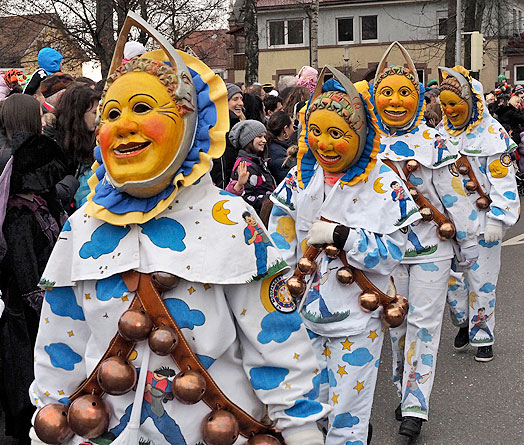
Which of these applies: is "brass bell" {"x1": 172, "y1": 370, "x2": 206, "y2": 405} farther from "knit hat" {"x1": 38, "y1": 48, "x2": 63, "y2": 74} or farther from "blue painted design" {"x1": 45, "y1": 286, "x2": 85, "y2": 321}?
"knit hat" {"x1": 38, "y1": 48, "x2": 63, "y2": 74}

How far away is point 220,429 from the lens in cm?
230

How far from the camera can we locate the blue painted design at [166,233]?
2.38m

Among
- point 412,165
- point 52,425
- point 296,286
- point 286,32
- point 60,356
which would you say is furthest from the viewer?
point 286,32

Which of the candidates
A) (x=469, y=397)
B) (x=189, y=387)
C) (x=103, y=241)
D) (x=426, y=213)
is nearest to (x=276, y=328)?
(x=189, y=387)

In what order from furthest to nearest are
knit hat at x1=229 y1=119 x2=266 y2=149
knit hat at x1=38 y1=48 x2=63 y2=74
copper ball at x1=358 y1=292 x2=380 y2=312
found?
1. knit hat at x1=38 y1=48 x2=63 y2=74
2. knit hat at x1=229 y1=119 x2=266 y2=149
3. copper ball at x1=358 y1=292 x2=380 y2=312

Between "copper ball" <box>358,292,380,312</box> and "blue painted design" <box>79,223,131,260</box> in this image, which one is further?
"copper ball" <box>358,292,380,312</box>

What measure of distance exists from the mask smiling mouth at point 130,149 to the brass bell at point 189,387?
649mm

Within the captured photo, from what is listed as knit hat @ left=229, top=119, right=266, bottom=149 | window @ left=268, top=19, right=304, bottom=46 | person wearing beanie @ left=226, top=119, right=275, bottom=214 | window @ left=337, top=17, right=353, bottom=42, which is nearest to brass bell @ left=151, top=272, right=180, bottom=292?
person wearing beanie @ left=226, top=119, right=275, bottom=214

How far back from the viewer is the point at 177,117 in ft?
7.97

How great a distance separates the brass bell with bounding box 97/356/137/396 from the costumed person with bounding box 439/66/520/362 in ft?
13.7

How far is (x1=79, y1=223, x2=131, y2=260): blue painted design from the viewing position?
2396 millimetres

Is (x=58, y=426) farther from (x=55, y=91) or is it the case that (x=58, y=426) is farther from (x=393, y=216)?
(x=55, y=91)

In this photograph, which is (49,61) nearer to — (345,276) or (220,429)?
(345,276)

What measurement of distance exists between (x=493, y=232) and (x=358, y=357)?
2.50 metres
